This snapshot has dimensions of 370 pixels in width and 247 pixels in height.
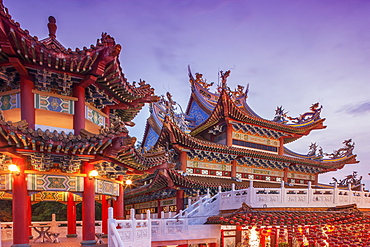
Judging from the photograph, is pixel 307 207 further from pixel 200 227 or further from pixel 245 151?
pixel 245 151

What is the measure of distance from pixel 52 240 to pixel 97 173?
333 centimetres

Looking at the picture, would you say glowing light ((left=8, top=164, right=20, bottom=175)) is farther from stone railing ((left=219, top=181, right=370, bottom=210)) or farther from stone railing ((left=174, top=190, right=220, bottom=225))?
stone railing ((left=219, top=181, right=370, bottom=210))

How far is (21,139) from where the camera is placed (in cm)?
758

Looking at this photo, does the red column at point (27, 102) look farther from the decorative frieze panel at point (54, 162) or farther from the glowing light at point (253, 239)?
the glowing light at point (253, 239)

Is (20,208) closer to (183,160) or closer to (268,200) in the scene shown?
(268,200)

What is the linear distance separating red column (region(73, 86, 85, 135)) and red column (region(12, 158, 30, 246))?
1.81 metres

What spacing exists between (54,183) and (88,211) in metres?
1.31

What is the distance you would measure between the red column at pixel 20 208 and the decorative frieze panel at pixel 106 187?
6.80 ft

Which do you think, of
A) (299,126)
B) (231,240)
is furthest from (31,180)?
(299,126)

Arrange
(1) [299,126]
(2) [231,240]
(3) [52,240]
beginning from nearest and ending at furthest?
1. (3) [52,240]
2. (2) [231,240]
3. (1) [299,126]

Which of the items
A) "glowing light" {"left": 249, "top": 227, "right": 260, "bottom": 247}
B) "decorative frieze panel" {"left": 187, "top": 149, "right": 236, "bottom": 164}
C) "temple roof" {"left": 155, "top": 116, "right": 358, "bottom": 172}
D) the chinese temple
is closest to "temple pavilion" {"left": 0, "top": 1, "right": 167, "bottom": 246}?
the chinese temple

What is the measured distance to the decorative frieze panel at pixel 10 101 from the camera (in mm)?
8875

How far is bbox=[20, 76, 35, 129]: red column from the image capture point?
28.3 ft

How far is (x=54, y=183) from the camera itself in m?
8.80
